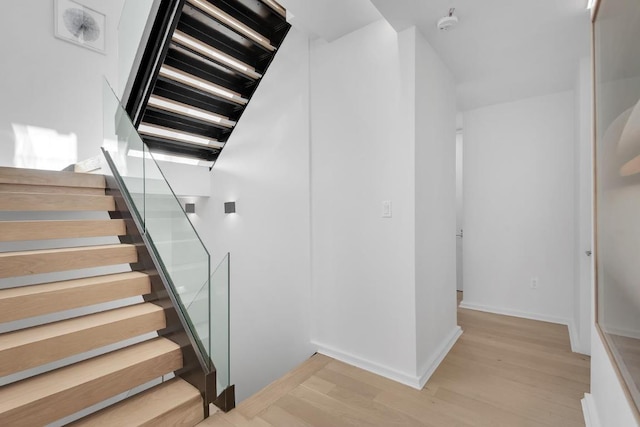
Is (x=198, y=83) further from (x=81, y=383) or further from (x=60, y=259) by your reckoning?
(x=81, y=383)

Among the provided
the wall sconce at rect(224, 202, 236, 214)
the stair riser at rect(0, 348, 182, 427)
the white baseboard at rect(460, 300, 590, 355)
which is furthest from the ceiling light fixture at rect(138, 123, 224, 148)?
the white baseboard at rect(460, 300, 590, 355)

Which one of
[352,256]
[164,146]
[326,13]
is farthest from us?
[164,146]

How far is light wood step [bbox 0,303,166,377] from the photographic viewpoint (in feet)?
5.23

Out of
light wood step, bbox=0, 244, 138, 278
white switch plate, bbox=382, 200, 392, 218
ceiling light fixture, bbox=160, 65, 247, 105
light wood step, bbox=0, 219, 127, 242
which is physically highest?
ceiling light fixture, bbox=160, 65, 247, 105

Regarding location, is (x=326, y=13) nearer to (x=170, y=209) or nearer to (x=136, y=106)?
(x=170, y=209)

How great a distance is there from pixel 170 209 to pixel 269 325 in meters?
1.68

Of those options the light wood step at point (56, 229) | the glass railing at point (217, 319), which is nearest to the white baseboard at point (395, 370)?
the glass railing at point (217, 319)

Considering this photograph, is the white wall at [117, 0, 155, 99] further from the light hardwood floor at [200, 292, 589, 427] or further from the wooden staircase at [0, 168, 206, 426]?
the light hardwood floor at [200, 292, 589, 427]

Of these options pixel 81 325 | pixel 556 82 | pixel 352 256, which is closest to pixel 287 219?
pixel 352 256

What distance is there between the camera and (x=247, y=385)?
343 centimetres

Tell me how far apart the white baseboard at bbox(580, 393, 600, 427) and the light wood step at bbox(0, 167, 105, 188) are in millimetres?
3971

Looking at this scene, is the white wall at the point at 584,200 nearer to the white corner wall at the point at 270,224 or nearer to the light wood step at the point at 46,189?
the white corner wall at the point at 270,224

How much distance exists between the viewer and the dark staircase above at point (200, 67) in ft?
8.93

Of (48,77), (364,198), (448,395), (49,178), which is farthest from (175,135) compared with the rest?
(448,395)
